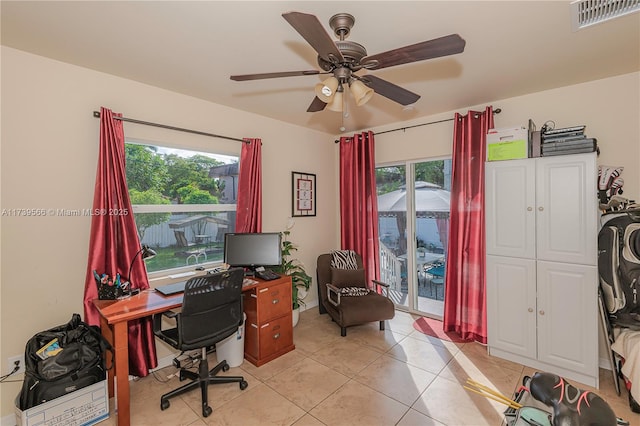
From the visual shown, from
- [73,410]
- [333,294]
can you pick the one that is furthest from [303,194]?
[73,410]

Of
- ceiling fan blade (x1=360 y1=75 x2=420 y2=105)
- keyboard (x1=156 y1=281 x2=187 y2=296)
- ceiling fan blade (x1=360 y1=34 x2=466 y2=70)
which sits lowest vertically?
keyboard (x1=156 y1=281 x2=187 y2=296)

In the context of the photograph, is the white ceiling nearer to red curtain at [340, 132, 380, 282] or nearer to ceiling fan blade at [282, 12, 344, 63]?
ceiling fan blade at [282, 12, 344, 63]

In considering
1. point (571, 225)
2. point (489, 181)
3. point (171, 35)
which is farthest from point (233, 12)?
point (571, 225)

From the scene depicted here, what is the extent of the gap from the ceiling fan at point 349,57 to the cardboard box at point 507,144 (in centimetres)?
144

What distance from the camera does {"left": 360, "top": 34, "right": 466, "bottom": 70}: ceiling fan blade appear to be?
1301 mm

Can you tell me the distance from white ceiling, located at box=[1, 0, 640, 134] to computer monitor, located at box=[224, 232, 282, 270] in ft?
4.85

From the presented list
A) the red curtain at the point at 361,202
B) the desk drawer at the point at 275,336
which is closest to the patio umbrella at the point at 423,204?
the red curtain at the point at 361,202

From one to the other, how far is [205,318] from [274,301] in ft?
2.76

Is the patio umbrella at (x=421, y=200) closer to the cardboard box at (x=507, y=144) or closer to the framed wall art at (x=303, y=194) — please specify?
the cardboard box at (x=507, y=144)

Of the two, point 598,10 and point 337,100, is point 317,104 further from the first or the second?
point 598,10

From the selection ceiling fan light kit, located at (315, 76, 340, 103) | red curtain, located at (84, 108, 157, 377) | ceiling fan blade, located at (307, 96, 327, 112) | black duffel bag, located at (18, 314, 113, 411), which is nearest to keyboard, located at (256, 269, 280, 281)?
red curtain, located at (84, 108, 157, 377)

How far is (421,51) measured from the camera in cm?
141

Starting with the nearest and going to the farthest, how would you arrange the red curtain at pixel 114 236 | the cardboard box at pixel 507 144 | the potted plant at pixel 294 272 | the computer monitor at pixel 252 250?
the red curtain at pixel 114 236, the cardboard box at pixel 507 144, the computer monitor at pixel 252 250, the potted plant at pixel 294 272

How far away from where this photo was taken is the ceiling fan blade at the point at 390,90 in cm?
169
